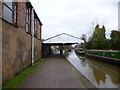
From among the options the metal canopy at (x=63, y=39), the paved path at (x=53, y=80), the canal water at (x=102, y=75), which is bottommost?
the canal water at (x=102, y=75)

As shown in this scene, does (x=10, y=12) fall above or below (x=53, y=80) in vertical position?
above

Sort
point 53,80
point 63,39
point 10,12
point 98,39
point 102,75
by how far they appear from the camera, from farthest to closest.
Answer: point 98,39 → point 63,39 → point 102,75 → point 10,12 → point 53,80

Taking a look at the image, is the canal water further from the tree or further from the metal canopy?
the tree

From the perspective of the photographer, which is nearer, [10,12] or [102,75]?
[10,12]

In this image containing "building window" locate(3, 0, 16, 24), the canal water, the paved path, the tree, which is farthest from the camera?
the tree

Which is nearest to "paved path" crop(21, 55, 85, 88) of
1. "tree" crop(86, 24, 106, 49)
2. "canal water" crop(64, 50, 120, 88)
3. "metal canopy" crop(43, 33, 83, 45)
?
"canal water" crop(64, 50, 120, 88)

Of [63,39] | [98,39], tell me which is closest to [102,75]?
[63,39]

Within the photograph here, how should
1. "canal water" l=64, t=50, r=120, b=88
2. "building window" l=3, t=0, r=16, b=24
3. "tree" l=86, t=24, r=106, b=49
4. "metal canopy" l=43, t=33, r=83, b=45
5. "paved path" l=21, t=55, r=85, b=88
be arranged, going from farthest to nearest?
"tree" l=86, t=24, r=106, b=49
"metal canopy" l=43, t=33, r=83, b=45
"building window" l=3, t=0, r=16, b=24
"canal water" l=64, t=50, r=120, b=88
"paved path" l=21, t=55, r=85, b=88

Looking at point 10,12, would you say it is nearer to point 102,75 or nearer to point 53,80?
point 53,80

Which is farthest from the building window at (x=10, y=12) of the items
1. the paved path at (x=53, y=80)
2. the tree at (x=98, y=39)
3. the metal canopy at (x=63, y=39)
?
the tree at (x=98, y=39)

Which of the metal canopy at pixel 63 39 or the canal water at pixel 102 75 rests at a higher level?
the metal canopy at pixel 63 39

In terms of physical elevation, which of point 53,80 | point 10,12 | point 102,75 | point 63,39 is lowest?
point 102,75

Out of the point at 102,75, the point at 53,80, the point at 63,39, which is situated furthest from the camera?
the point at 63,39

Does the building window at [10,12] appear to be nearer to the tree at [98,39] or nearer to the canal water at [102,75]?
the canal water at [102,75]
